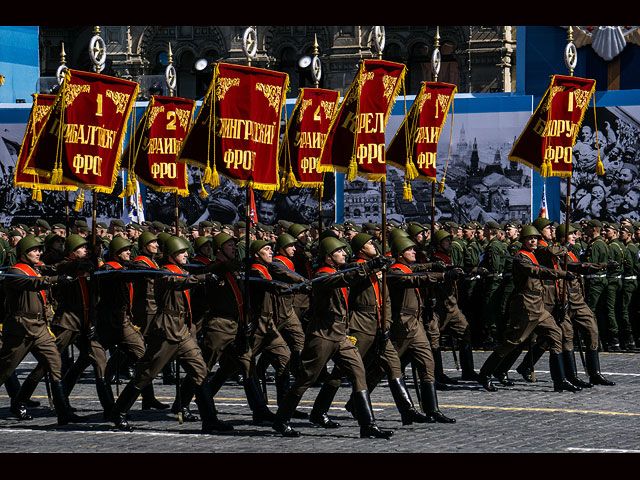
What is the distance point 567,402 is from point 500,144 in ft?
43.5

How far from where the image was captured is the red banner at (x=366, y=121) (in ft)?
43.8

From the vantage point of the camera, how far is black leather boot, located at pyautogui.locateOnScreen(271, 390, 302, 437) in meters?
11.5

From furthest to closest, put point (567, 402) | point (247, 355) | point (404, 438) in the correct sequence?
point (567, 402) < point (247, 355) < point (404, 438)

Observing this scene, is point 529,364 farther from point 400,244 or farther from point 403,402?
point 403,402

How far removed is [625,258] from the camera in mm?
18891

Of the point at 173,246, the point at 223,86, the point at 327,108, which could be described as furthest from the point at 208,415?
the point at 327,108

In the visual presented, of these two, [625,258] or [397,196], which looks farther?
[397,196]

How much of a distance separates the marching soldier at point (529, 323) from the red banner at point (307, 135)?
466 centimetres

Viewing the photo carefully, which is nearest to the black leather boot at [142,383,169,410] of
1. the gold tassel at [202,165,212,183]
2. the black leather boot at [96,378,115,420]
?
the black leather boot at [96,378,115,420]

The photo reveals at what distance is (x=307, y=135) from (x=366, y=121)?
4957 mm

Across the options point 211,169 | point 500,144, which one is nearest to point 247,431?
point 211,169

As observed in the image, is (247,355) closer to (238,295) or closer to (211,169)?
(238,295)

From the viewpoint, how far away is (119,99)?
13.3 m

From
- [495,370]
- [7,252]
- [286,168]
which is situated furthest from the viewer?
[7,252]
